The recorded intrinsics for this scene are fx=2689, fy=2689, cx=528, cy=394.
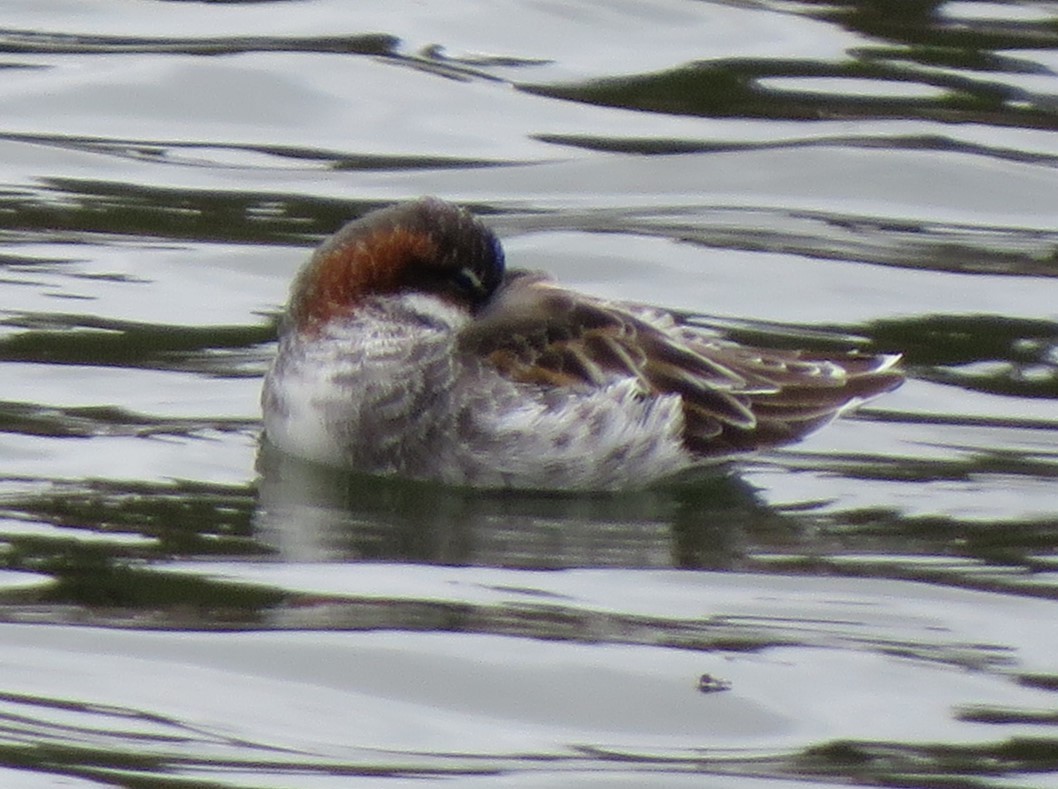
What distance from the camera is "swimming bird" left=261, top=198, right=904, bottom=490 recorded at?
948 cm

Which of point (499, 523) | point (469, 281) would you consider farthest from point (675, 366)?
point (499, 523)

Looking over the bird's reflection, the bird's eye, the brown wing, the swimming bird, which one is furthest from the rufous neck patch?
the bird's reflection

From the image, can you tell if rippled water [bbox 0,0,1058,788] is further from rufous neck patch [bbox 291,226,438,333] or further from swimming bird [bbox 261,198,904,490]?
rufous neck patch [bbox 291,226,438,333]

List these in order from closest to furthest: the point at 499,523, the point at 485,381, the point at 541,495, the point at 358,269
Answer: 1. the point at 499,523
2. the point at 485,381
3. the point at 541,495
4. the point at 358,269

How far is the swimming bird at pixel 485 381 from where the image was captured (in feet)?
31.1

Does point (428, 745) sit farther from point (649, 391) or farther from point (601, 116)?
point (601, 116)

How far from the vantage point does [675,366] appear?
32.1ft

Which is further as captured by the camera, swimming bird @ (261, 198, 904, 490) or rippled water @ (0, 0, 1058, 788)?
swimming bird @ (261, 198, 904, 490)

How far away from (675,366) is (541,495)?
0.70 m

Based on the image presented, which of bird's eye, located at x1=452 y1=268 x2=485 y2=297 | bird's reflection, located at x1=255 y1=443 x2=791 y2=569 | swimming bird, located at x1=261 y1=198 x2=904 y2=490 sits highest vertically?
bird's eye, located at x1=452 y1=268 x2=485 y2=297

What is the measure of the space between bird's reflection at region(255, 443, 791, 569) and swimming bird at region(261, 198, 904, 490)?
9cm

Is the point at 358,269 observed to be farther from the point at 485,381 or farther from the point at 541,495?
the point at 541,495

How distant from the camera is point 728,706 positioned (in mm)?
7414

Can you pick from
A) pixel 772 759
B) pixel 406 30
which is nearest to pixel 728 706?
pixel 772 759
